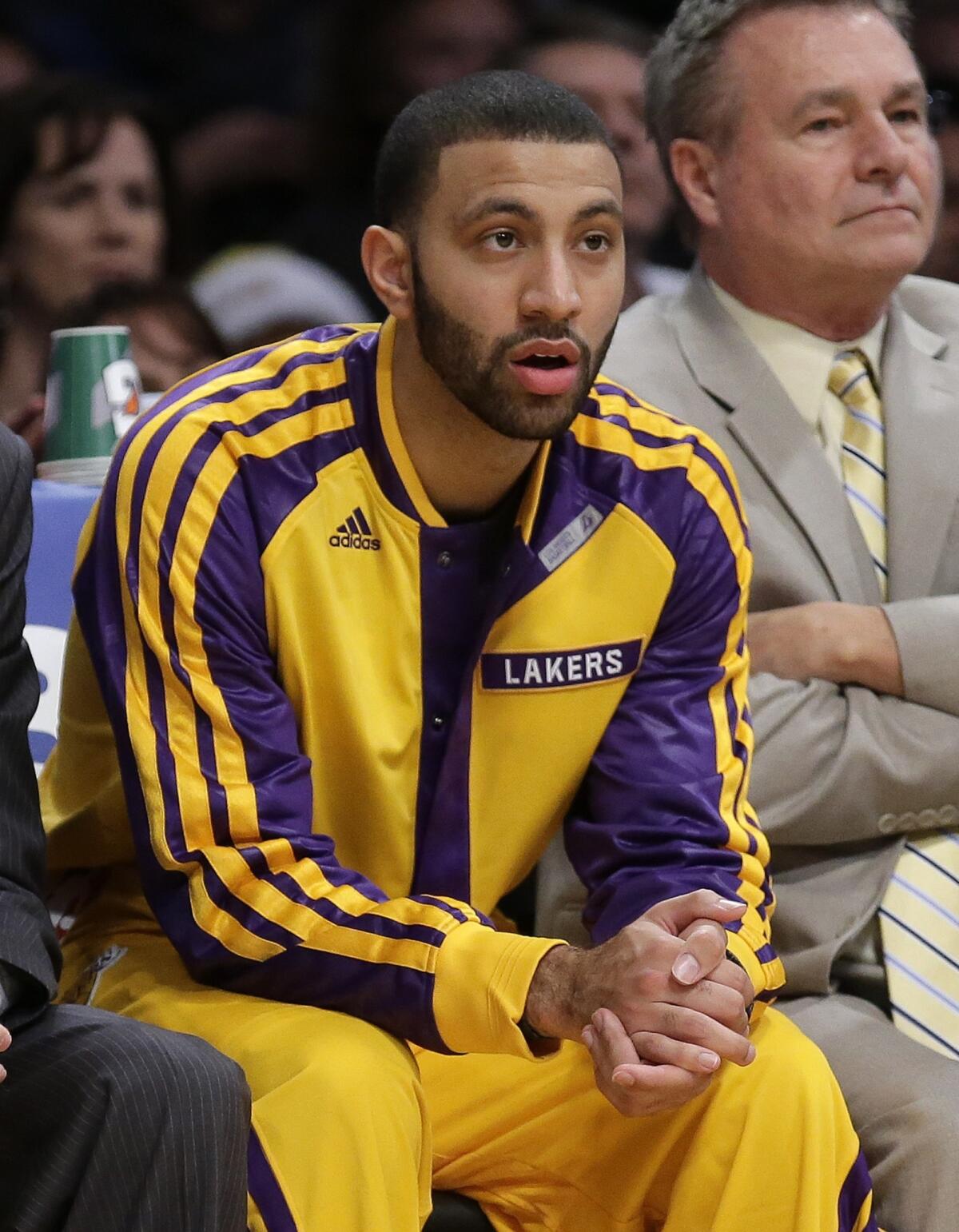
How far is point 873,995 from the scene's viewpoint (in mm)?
2615

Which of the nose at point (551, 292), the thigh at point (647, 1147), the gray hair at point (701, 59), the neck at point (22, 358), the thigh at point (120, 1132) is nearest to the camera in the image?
the thigh at point (120, 1132)

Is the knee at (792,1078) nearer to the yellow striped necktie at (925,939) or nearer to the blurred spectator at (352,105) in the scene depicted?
the yellow striped necktie at (925,939)

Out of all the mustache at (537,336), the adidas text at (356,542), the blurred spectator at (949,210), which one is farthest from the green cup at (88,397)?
the blurred spectator at (949,210)

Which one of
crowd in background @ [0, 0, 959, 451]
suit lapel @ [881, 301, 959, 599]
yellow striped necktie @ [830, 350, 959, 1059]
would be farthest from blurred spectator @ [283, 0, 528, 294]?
yellow striped necktie @ [830, 350, 959, 1059]

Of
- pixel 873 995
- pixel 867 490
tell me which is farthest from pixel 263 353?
pixel 873 995

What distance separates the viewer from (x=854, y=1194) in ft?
7.09

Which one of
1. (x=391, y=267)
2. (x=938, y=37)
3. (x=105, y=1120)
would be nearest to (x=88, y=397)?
(x=391, y=267)

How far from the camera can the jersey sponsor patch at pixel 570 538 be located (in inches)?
91.4

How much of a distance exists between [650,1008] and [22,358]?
81.7 inches

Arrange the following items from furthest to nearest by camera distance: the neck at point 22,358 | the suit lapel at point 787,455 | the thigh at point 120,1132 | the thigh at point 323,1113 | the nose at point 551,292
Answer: the neck at point 22,358, the suit lapel at point 787,455, the nose at point 551,292, the thigh at point 323,1113, the thigh at point 120,1132

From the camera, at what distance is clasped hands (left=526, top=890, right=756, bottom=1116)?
1990mm

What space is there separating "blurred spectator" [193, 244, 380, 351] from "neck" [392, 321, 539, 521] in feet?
4.93

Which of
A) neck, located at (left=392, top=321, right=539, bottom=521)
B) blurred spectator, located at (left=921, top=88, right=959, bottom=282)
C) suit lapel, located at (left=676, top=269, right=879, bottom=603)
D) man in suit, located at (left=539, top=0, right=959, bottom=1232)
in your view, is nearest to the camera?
neck, located at (left=392, top=321, right=539, bottom=521)

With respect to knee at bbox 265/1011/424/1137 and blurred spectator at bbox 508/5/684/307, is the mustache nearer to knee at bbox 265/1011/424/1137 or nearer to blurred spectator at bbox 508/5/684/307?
knee at bbox 265/1011/424/1137
